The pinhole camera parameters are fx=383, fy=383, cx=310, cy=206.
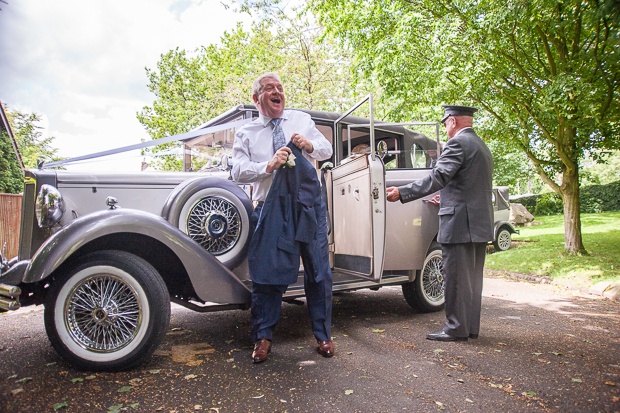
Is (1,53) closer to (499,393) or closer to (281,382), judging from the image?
(281,382)

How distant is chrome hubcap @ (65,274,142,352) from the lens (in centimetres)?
258

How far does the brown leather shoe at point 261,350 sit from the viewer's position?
9.38ft

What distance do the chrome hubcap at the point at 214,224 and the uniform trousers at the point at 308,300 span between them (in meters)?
0.37

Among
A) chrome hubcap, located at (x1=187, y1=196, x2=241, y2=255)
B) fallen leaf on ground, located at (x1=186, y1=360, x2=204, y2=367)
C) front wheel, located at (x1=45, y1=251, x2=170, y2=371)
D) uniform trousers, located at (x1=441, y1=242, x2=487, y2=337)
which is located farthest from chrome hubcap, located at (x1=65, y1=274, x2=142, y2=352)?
uniform trousers, located at (x1=441, y1=242, x2=487, y2=337)

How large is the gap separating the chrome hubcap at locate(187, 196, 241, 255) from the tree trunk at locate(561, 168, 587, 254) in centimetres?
828

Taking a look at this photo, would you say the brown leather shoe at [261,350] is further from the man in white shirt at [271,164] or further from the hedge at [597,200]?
the hedge at [597,200]

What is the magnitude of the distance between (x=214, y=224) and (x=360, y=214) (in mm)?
1326

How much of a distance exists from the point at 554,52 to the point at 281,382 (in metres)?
9.41

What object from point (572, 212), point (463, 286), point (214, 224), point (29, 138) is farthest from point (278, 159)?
point (572, 212)

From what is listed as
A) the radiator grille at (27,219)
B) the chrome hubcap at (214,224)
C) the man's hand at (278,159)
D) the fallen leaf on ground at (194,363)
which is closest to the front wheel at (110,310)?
the fallen leaf on ground at (194,363)

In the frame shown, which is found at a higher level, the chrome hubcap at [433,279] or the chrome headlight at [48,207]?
the chrome headlight at [48,207]

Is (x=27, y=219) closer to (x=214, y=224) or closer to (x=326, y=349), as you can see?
(x=214, y=224)

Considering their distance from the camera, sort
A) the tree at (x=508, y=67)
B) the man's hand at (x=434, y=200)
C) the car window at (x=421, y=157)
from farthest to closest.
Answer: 1. the tree at (x=508, y=67)
2. the car window at (x=421, y=157)
3. the man's hand at (x=434, y=200)

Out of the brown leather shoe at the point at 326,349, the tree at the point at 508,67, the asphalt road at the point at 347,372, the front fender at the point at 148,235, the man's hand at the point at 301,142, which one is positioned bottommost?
the asphalt road at the point at 347,372
